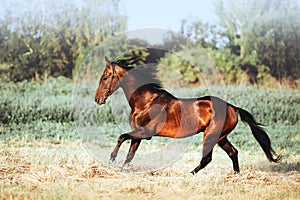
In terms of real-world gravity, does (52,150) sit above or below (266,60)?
below

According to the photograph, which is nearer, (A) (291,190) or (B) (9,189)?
(B) (9,189)

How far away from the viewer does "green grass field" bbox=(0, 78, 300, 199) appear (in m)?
3.75

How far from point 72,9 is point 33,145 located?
259 cm

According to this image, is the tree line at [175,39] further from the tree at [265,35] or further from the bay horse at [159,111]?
the bay horse at [159,111]

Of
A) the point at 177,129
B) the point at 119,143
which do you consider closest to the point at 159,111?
the point at 177,129

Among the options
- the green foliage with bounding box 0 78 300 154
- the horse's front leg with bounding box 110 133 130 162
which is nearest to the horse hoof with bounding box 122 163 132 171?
the horse's front leg with bounding box 110 133 130 162

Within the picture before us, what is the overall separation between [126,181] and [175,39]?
338cm

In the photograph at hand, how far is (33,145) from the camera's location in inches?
207

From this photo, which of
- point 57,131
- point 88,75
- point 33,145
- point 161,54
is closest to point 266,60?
point 161,54

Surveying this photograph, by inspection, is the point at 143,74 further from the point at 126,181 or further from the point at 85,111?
the point at 85,111

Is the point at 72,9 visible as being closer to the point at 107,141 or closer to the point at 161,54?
the point at 161,54

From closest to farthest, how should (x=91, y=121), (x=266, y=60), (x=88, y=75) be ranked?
(x=91, y=121), (x=88, y=75), (x=266, y=60)

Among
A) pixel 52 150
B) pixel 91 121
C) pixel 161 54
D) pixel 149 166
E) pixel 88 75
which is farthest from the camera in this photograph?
pixel 161 54

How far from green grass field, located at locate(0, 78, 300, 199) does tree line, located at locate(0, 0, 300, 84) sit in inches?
13.6
